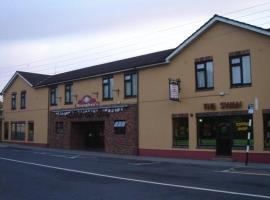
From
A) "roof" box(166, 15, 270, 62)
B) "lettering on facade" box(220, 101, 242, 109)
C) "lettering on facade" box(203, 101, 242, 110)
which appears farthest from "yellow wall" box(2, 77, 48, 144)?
"lettering on facade" box(220, 101, 242, 109)

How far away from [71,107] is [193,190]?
77.0ft

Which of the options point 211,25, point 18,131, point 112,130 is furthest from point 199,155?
point 18,131

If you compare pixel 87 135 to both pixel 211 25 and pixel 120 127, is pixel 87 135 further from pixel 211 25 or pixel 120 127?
pixel 211 25

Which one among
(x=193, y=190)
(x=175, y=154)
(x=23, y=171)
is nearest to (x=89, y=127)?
(x=175, y=154)

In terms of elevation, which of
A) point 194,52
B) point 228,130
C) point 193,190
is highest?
point 194,52

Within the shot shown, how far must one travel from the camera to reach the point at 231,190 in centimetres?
1130

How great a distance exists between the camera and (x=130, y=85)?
2862 centimetres

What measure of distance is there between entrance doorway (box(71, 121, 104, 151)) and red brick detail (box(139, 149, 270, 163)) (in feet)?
26.2

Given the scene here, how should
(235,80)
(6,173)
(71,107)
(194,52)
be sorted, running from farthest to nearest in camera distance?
(71,107) < (194,52) < (235,80) < (6,173)

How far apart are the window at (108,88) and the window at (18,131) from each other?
13.4 metres

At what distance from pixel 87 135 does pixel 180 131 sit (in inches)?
477

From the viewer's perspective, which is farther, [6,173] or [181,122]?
[181,122]

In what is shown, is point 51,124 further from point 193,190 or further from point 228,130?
point 193,190

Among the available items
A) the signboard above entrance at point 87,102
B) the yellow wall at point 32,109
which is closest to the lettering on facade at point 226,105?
the signboard above entrance at point 87,102
